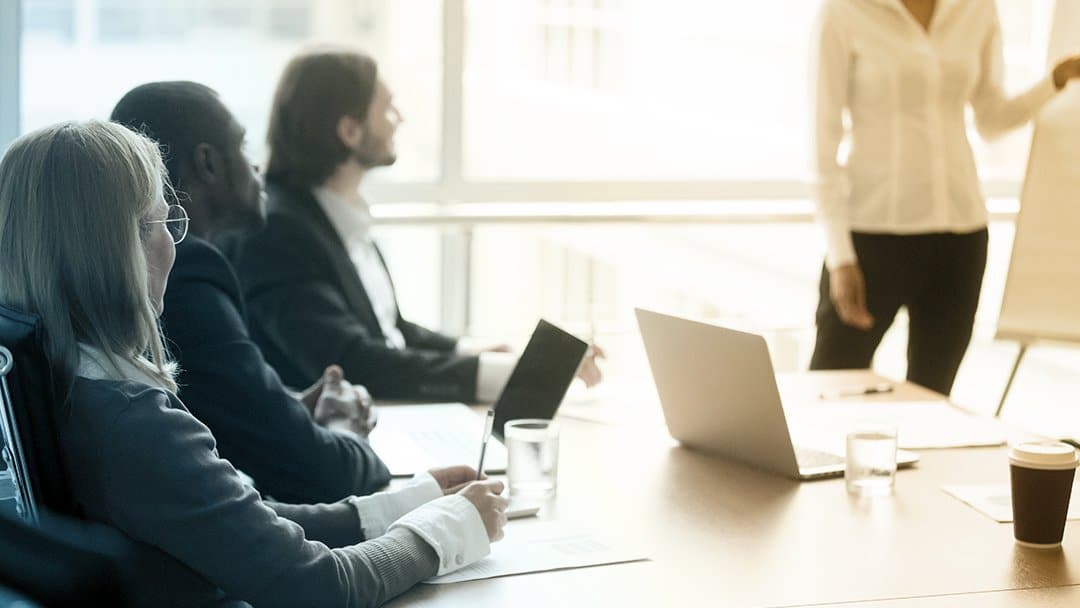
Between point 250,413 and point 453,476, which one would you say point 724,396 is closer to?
point 453,476

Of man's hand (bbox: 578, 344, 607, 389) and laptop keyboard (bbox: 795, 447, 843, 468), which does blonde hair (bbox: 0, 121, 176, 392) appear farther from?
man's hand (bbox: 578, 344, 607, 389)

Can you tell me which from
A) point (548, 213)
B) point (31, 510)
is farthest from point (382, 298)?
point (31, 510)

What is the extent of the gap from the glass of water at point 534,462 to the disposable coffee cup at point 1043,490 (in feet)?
1.84

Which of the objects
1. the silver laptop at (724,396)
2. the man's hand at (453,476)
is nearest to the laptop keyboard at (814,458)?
the silver laptop at (724,396)

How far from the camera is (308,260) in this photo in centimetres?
235

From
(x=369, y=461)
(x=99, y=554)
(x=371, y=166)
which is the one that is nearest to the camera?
(x=99, y=554)

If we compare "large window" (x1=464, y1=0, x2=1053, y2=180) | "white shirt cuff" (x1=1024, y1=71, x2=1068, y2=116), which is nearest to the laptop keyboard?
"white shirt cuff" (x1=1024, y1=71, x2=1068, y2=116)

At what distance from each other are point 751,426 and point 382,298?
1.11 m

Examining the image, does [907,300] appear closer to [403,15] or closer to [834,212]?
[834,212]

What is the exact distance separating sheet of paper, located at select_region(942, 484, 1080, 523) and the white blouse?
1.39m

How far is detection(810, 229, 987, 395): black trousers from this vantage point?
3100mm

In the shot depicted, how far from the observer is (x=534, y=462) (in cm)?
168

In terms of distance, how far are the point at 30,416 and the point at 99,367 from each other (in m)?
0.08

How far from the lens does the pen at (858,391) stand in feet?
7.52
